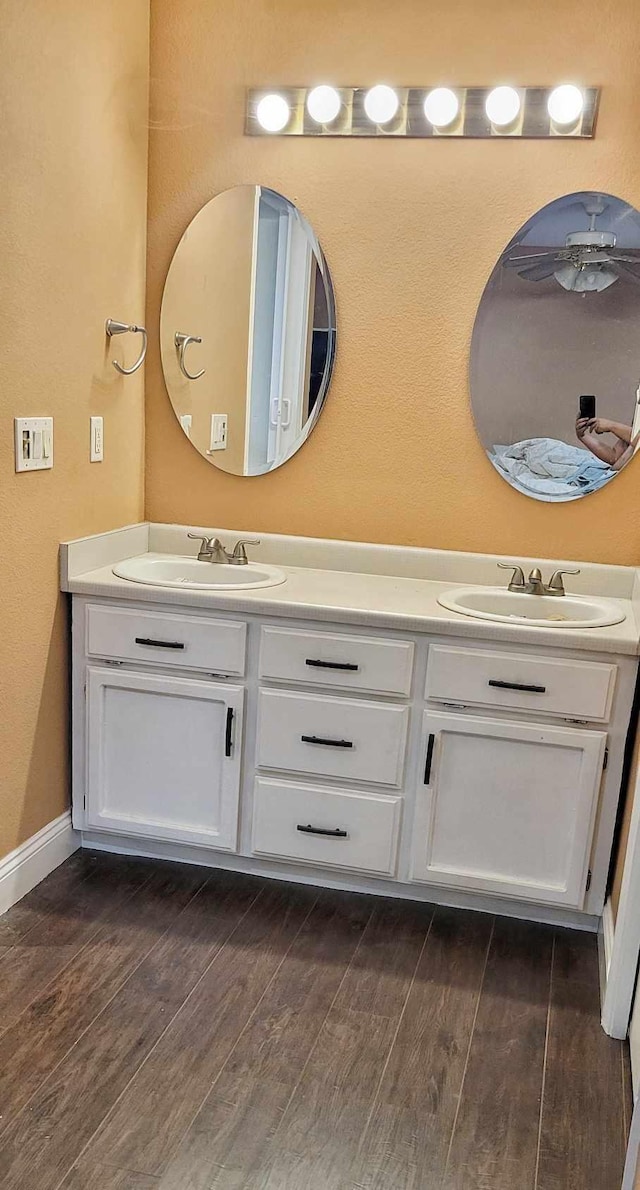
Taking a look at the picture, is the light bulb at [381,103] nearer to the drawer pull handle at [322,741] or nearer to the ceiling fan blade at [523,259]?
the ceiling fan blade at [523,259]

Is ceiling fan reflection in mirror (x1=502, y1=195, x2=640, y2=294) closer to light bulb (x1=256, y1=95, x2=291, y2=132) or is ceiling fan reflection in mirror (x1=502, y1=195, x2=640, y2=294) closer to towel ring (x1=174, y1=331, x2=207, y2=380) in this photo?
light bulb (x1=256, y1=95, x2=291, y2=132)

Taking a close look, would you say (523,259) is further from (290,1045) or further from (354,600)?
(290,1045)

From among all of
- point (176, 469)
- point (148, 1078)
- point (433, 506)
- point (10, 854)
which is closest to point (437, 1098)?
point (148, 1078)

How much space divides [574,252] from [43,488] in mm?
1502

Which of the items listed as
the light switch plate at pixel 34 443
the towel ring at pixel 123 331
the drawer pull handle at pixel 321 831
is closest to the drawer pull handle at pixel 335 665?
the drawer pull handle at pixel 321 831

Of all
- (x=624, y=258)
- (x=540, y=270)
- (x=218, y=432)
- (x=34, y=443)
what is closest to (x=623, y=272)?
(x=624, y=258)

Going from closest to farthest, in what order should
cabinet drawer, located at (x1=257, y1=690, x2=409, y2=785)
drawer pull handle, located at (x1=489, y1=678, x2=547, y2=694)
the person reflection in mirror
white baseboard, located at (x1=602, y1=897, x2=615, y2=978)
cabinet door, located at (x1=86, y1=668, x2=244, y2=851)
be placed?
white baseboard, located at (x1=602, y1=897, x2=615, y2=978)
drawer pull handle, located at (x1=489, y1=678, x2=547, y2=694)
cabinet drawer, located at (x1=257, y1=690, x2=409, y2=785)
cabinet door, located at (x1=86, y1=668, x2=244, y2=851)
the person reflection in mirror

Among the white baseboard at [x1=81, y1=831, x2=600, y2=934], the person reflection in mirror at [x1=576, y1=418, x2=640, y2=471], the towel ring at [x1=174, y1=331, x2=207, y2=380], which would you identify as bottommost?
the white baseboard at [x1=81, y1=831, x2=600, y2=934]

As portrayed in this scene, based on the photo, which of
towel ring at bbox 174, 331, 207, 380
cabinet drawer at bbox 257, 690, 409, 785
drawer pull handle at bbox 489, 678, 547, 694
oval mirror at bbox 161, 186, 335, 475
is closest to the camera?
drawer pull handle at bbox 489, 678, 547, 694

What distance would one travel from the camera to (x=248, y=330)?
2773 millimetres

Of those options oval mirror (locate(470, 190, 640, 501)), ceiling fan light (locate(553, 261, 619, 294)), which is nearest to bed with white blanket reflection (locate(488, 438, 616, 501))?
oval mirror (locate(470, 190, 640, 501))

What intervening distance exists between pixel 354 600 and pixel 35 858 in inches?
41.0

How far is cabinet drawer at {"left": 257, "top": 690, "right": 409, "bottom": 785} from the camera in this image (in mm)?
2355

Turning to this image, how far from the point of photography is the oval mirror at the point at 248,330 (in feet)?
8.90
